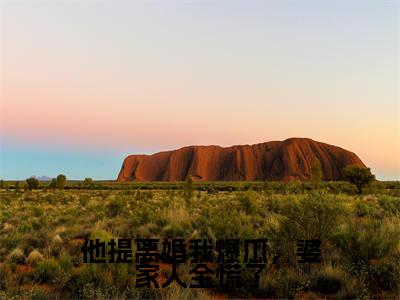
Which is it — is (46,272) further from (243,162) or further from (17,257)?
(243,162)

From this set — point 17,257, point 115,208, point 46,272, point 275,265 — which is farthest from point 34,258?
A: point 115,208

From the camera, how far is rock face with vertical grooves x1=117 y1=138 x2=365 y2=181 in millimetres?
117125

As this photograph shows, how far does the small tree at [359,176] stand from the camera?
115 ft

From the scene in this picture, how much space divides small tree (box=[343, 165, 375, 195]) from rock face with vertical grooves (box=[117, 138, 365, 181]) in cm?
7449

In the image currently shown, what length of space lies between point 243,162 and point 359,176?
91.3m

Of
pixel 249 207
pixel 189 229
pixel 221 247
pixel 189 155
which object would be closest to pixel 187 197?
pixel 249 207

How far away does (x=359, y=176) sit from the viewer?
35469 millimetres

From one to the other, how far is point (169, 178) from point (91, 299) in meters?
127

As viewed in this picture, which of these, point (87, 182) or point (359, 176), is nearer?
point (359, 176)

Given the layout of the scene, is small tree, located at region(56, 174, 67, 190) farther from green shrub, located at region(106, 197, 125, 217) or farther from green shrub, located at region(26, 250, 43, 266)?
green shrub, located at region(26, 250, 43, 266)

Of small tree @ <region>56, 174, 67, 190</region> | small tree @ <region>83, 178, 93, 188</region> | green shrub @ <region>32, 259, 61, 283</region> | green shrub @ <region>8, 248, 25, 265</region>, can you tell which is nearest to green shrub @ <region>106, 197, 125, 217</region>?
green shrub @ <region>8, 248, 25, 265</region>

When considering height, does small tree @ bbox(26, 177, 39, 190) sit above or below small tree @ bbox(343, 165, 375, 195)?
below

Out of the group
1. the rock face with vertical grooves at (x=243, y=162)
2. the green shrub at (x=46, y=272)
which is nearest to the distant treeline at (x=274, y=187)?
the green shrub at (x=46, y=272)

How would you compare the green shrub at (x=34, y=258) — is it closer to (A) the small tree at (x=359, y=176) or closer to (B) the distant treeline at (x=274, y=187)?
(B) the distant treeline at (x=274, y=187)
